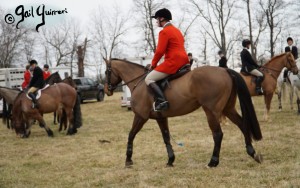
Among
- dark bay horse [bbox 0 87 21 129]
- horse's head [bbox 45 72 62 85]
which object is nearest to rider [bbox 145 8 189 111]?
horse's head [bbox 45 72 62 85]

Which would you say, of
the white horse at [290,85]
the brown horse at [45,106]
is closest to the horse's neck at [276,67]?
the white horse at [290,85]

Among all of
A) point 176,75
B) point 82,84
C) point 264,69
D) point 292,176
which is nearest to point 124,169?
point 176,75

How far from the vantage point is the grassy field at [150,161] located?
5630 mm

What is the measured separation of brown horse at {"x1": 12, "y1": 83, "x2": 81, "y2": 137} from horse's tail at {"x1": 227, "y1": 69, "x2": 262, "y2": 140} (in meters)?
7.44

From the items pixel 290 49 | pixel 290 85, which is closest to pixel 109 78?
pixel 290 49

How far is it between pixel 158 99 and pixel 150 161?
1.53m

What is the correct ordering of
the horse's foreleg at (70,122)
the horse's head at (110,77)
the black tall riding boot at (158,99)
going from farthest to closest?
the horse's foreleg at (70,122) → the horse's head at (110,77) → the black tall riding boot at (158,99)

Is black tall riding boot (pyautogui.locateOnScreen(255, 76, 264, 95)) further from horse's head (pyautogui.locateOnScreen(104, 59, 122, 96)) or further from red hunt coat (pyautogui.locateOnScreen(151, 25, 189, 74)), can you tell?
red hunt coat (pyautogui.locateOnScreen(151, 25, 189, 74))

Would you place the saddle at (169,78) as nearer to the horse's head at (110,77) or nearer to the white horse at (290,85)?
the horse's head at (110,77)

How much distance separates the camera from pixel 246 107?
6.36 meters

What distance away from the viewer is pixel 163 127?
7.12 m

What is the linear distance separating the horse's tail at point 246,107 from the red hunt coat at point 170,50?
0.92 metres

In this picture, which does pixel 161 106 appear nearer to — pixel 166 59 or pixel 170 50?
pixel 166 59

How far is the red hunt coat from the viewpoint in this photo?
21.2 feet
